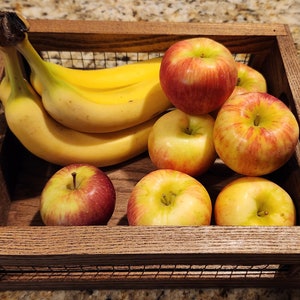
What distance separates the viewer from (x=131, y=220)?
594 mm

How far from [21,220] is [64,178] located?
0.44 feet

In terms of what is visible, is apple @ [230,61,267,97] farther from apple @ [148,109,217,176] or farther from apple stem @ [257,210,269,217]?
apple stem @ [257,210,269,217]

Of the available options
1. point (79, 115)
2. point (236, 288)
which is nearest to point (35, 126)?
point (79, 115)

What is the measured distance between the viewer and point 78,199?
23.7 inches

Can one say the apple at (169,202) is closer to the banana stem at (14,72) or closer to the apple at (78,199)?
the apple at (78,199)

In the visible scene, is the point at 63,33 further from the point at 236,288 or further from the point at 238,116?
the point at 236,288

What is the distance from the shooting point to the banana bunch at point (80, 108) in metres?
0.64

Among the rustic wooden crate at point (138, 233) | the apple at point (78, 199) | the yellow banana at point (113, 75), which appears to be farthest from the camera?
the yellow banana at point (113, 75)

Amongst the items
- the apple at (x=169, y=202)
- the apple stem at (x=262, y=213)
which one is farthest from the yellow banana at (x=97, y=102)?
the apple stem at (x=262, y=213)

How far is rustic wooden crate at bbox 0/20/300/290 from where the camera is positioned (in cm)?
50

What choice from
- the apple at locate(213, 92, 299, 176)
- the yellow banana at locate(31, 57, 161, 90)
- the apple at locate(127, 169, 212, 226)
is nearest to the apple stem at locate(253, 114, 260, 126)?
the apple at locate(213, 92, 299, 176)

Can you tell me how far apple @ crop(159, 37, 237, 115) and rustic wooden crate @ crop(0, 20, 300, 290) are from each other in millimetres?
117

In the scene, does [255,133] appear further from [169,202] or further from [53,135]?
[53,135]

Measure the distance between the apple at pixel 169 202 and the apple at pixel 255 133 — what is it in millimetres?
80
